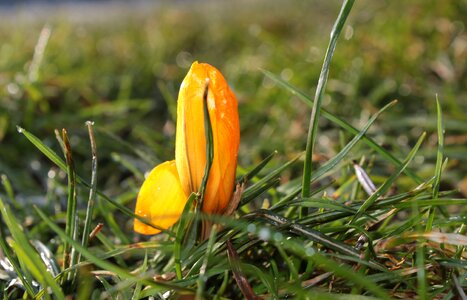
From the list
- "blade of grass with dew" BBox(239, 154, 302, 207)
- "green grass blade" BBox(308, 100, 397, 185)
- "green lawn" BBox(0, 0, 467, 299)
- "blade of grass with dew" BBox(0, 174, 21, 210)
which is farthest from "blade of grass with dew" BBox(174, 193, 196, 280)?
"blade of grass with dew" BBox(0, 174, 21, 210)

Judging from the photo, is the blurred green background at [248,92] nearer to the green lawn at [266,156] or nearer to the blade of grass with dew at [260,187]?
the green lawn at [266,156]

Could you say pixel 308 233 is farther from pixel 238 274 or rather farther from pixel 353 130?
pixel 353 130

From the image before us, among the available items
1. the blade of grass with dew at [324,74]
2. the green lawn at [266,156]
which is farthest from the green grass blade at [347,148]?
the blade of grass with dew at [324,74]

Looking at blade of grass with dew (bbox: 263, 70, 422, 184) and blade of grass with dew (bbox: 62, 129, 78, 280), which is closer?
blade of grass with dew (bbox: 62, 129, 78, 280)

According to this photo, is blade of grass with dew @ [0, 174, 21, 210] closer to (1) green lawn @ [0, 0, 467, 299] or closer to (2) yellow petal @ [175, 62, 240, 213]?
(1) green lawn @ [0, 0, 467, 299]

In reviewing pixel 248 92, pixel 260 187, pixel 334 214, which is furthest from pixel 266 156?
pixel 334 214

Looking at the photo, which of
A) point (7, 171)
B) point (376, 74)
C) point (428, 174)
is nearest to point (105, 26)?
point (376, 74)
